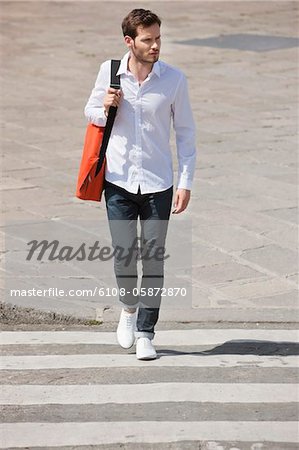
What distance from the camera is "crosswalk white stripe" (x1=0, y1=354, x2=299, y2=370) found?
6.35 m

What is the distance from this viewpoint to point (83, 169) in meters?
6.27

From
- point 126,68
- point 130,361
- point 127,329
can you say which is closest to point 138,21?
point 126,68

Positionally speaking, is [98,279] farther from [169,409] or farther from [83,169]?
[169,409]

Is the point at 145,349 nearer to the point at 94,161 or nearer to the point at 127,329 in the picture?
the point at 127,329

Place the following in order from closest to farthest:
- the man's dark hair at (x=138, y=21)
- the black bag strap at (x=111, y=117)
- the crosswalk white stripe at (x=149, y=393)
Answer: the crosswalk white stripe at (x=149, y=393) < the man's dark hair at (x=138, y=21) < the black bag strap at (x=111, y=117)

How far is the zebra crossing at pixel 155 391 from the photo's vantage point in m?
5.38

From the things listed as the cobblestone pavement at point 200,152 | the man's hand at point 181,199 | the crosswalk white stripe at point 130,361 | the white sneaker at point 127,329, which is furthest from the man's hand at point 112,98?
the cobblestone pavement at point 200,152

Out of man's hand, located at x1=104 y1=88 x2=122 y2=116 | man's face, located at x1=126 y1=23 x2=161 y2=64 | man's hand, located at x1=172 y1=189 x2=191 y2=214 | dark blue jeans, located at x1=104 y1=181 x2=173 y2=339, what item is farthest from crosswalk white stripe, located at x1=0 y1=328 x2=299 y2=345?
man's face, located at x1=126 y1=23 x2=161 y2=64

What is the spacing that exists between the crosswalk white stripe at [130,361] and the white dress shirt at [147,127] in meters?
0.96

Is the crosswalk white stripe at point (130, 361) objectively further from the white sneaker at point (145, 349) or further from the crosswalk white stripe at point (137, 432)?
the crosswalk white stripe at point (137, 432)

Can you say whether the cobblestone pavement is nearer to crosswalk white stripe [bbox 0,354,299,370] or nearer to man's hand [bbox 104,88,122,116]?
crosswalk white stripe [bbox 0,354,299,370]

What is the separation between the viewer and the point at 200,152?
11.6m

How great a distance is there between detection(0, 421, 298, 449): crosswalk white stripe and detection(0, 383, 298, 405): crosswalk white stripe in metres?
0.30

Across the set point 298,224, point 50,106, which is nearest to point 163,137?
point 298,224
